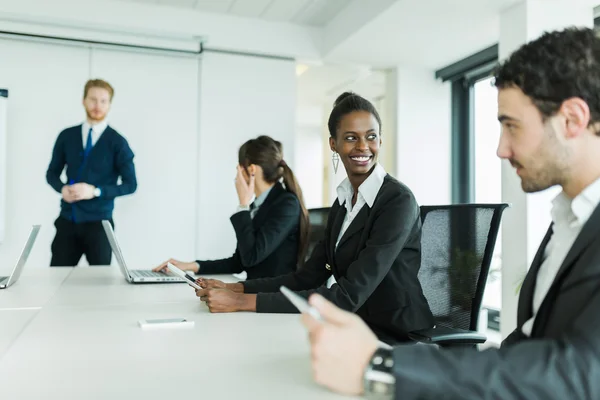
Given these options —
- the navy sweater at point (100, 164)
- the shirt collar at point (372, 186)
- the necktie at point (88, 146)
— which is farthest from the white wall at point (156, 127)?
the shirt collar at point (372, 186)

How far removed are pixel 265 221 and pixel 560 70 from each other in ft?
5.37

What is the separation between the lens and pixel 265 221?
2.33 m

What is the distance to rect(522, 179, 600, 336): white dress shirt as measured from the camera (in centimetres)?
81

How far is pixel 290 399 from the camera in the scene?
0.75m

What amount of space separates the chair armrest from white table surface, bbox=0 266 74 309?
1007 mm

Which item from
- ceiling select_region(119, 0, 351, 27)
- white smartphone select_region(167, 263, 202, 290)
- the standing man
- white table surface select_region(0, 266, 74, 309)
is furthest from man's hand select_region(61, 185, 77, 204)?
ceiling select_region(119, 0, 351, 27)

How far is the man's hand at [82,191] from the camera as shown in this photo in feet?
9.55

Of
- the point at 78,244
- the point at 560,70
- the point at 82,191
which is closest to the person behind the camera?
the point at 560,70

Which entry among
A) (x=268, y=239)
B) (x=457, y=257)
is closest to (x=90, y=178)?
(x=268, y=239)

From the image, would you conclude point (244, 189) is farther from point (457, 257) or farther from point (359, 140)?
point (457, 257)

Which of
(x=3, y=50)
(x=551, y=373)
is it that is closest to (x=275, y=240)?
(x=551, y=373)

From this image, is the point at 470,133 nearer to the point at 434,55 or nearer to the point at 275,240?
the point at 434,55

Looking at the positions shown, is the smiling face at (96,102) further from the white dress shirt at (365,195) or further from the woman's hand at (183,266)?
the white dress shirt at (365,195)

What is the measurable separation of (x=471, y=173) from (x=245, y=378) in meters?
4.02
